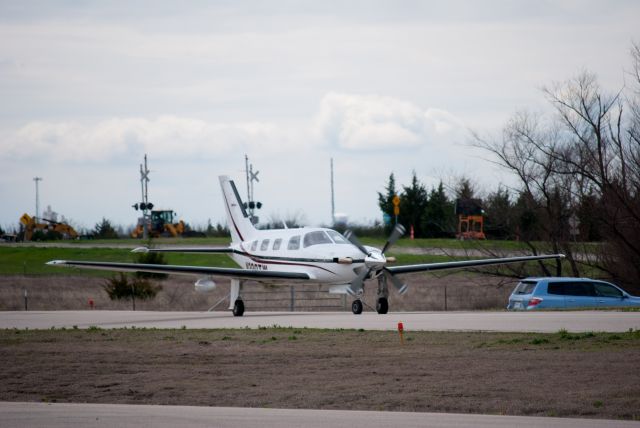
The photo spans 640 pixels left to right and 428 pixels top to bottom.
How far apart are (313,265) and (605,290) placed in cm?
981

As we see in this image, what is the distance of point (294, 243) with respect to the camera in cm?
3356

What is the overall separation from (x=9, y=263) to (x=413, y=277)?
35.8m

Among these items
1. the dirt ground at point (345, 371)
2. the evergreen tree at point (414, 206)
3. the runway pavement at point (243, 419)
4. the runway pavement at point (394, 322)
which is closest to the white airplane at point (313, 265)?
the runway pavement at point (394, 322)

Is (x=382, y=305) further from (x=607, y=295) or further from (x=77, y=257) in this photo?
(x=77, y=257)

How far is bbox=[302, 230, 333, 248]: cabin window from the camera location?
3291 centimetres

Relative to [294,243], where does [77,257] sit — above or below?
below

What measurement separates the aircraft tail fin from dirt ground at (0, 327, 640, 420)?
15.3m

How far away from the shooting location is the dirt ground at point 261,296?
143 feet

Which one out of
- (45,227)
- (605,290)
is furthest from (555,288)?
(45,227)

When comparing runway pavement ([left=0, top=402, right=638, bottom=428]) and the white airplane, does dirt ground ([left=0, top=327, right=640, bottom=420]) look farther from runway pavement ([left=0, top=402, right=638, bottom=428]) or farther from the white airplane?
the white airplane

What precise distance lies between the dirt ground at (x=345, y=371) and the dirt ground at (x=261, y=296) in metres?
17.1

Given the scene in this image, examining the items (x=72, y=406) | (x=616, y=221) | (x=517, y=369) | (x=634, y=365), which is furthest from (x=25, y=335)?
(x=616, y=221)

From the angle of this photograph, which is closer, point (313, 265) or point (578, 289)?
point (313, 265)

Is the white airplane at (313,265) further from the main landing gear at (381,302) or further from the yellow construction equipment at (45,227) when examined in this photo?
the yellow construction equipment at (45,227)
